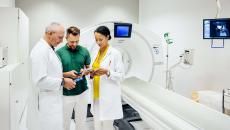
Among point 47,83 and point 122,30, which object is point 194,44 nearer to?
point 122,30

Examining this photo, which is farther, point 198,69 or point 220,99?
point 198,69

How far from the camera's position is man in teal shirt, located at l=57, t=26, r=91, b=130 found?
2168mm

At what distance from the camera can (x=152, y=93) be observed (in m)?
2.82

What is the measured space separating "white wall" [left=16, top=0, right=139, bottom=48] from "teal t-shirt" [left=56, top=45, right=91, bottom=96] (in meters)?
3.36

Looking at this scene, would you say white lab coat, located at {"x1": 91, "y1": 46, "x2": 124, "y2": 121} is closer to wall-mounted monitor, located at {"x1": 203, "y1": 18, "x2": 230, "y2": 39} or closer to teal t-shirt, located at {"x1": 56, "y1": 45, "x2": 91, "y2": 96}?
teal t-shirt, located at {"x1": 56, "y1": 45, "x2": 91, "y2": 96}

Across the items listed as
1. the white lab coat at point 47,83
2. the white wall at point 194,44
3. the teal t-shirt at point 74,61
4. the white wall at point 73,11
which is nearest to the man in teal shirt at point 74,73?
the teal t-shirt at point 74,61

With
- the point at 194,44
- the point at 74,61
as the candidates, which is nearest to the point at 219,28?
the point at 194,44

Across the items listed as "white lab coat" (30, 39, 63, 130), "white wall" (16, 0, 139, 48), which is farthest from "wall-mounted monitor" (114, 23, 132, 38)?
"white wall" (16, 0, 139, 48)

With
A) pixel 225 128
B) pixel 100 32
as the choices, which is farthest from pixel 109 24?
pixel 225 128

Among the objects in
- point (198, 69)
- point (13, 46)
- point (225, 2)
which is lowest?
point (198, 69)

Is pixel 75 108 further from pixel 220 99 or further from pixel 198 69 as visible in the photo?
pixel 198 69

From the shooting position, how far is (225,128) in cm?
177

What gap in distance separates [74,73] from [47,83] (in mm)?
286

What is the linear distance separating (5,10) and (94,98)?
1523 mm
